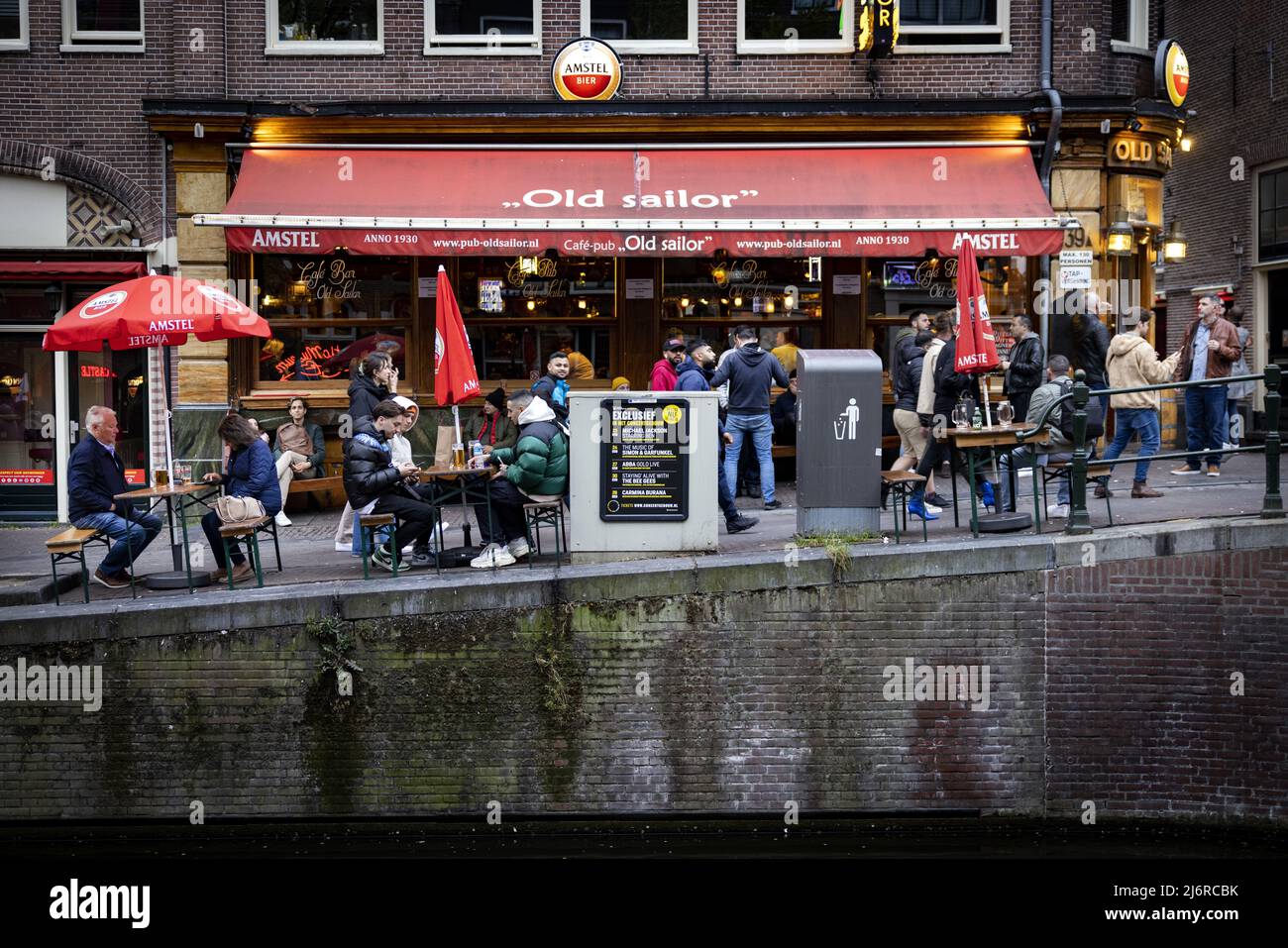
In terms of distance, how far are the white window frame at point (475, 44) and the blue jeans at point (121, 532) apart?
7.58 meters

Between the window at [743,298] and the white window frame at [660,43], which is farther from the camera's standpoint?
the window at [743,298]

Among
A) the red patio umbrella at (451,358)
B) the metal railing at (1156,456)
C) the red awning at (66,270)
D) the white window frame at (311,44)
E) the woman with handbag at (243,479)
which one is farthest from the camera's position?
the white window frame at (311,44)

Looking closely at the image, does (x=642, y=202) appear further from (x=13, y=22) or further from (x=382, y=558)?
(x=13, y=22)

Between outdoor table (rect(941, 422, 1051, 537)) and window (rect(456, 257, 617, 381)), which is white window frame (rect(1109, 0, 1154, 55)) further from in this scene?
outdoor table (rect(941, 422, 1051, 537))

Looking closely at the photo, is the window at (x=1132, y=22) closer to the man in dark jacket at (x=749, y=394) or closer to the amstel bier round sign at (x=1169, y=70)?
the amstel bier round sign at (x=1169, y=70)

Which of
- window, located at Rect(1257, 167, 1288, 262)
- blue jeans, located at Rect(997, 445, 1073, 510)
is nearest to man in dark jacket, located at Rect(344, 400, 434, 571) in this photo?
blue jeans, located at Rect(997, 445, 1073, 510)

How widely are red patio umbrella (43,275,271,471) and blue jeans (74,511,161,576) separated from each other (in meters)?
0.59

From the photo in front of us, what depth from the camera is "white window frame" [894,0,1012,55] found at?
15.7m

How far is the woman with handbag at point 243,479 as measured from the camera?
10570mm

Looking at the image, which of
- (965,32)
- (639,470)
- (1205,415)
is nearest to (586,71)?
(965,32)

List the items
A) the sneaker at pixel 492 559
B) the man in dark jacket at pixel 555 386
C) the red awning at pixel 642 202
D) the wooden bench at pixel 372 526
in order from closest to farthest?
the wooden bench at pixel 372 526 → the sneaker at pixel 492 559 → the man in dark jacket at pixel 555 386 → the red awning at pixel 642 202

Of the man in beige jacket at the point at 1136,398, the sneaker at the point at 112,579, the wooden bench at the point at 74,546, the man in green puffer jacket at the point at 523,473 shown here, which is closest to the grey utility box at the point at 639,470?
the man in green puffer jacket at the point at 523,473

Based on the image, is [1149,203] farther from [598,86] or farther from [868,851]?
[868,851]

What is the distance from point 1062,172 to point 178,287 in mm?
10523
